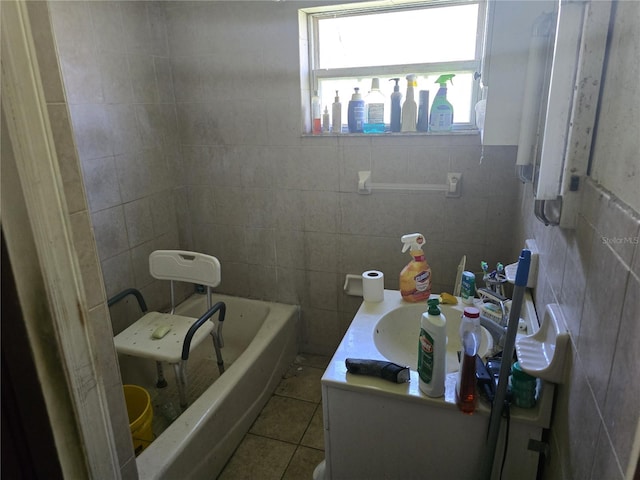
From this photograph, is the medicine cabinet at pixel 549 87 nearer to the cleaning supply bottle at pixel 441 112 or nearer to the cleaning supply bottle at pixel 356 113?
the cleaning supply bottle at pixel 441 112

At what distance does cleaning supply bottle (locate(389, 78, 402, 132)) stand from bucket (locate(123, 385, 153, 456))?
158 cm

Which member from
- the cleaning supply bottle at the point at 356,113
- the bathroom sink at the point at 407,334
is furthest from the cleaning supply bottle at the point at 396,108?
the bathroom sink at the point at 407,334

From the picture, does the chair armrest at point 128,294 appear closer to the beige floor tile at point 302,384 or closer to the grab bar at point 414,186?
the beige floor tile at point 302,384

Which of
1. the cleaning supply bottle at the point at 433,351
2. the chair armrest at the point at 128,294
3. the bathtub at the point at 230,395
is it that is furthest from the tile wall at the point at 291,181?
the cleaning supply bottle at the point at 433,351

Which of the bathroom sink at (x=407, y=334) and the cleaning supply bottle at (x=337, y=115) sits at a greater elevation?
the cleaning supply bottle at (x=337, y=115)

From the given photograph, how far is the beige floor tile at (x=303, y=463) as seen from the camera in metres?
1.63

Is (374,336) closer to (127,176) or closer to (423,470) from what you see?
(423,470)

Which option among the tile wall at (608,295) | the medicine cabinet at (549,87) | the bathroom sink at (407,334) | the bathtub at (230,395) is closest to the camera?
the tile wall at (608,295)

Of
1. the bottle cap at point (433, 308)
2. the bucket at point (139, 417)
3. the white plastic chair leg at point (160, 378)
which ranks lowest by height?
the white plastic chair leg at point (160, 378)

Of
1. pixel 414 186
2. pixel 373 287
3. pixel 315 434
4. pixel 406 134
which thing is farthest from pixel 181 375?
pixel 406 134

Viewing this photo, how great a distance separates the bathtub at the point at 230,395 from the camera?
4.69 feet

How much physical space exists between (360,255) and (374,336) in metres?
0.84

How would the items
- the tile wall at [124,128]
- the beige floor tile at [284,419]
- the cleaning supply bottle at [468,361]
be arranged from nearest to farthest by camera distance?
the cleaning supply bottle at [468,361] → the tile wall at [124,128] → the beige floor tile at [284,419]

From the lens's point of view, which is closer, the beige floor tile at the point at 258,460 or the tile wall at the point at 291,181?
the beige floor tile at the point at 258,460
